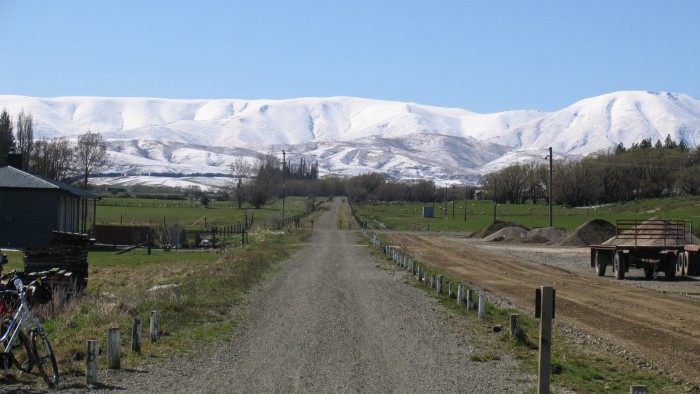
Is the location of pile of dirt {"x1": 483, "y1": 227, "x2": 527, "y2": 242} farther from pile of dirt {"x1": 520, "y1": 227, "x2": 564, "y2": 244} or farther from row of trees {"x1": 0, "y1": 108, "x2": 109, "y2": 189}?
row of trees {"x1": 0, "y1": 108, "x2": 109, "y2": 189}

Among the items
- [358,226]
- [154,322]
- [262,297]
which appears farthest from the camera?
[358,226]

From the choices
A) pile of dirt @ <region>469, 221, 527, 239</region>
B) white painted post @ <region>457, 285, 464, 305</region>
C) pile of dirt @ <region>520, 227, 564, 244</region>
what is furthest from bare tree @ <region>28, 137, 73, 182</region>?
white painted post @ <region>457, 285, 464, 305</region>

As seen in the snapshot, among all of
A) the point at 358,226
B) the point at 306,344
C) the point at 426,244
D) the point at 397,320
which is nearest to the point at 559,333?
the point at 397,320

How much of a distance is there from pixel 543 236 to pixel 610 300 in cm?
4287

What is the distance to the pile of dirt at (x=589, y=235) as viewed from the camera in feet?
200

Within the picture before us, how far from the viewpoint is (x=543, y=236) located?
67.5 meters

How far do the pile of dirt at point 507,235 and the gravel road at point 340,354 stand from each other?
4589 centimetres

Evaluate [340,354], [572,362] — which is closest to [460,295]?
[340,354]

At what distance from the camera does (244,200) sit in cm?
15575

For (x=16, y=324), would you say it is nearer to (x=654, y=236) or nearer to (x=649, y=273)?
(x=649, y=273)

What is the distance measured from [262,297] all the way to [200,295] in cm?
208

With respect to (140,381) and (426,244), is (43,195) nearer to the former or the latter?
(426,244)

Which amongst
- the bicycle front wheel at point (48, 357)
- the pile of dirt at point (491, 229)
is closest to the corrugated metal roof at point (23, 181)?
the bicycle front wheel at point (48, 357)

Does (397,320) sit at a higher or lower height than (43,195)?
lower
